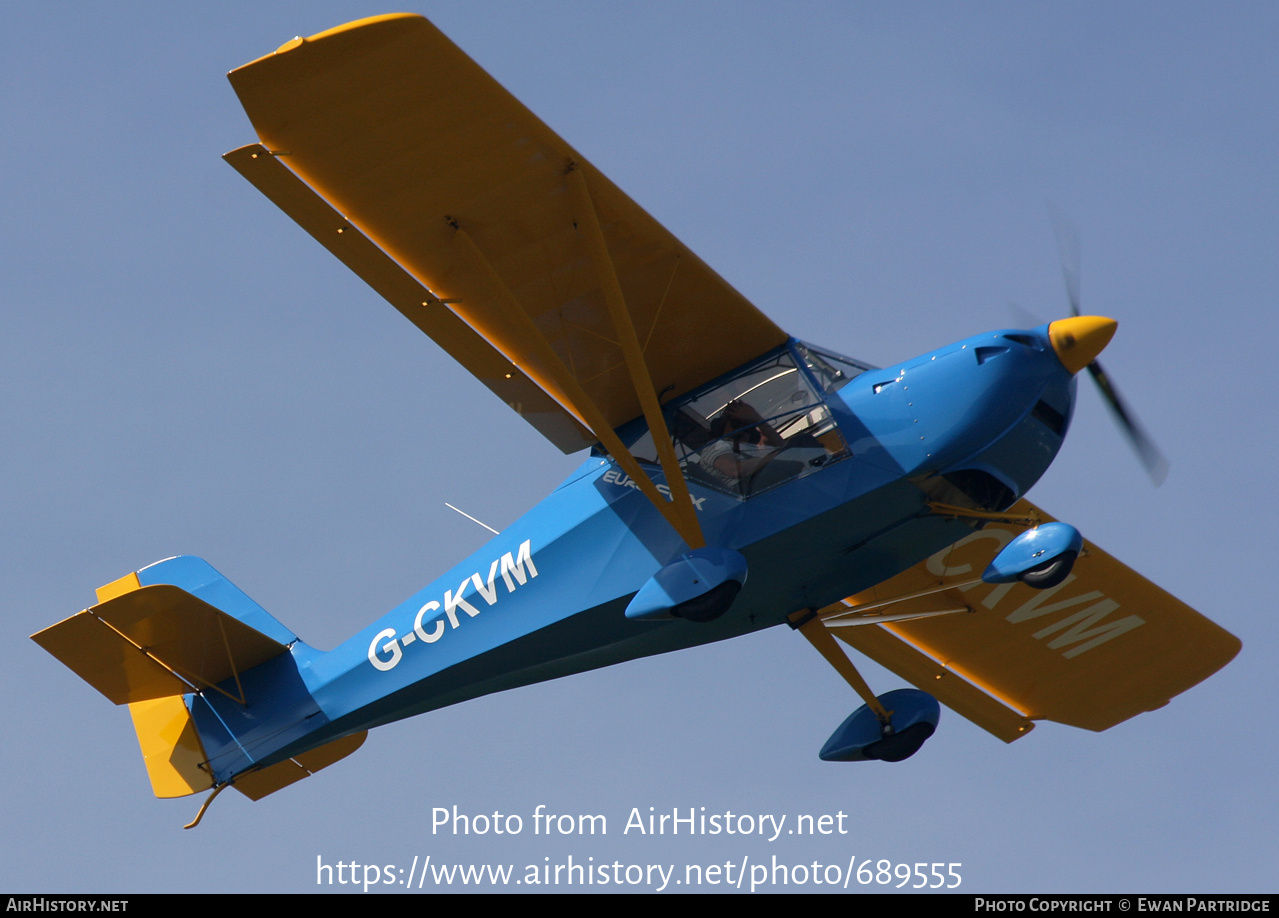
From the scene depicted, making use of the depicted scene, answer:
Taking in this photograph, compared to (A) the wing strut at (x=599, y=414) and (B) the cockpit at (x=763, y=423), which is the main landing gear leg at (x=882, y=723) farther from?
(A) the wing strut at (x=599, y=414)

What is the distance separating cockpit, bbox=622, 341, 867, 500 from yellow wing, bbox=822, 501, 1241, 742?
8.65 feet

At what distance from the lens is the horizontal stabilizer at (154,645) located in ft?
36.5

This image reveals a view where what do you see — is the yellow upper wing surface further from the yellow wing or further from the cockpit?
the yellow wing

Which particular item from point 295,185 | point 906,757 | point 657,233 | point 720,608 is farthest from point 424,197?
point 906,757

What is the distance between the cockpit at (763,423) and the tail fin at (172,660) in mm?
3662

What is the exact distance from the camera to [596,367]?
36.6 feet

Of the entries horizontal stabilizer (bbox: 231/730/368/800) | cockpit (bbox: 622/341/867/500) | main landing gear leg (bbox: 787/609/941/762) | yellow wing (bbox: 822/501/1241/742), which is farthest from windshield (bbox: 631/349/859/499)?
horizontal stabilizer (bbox: 231/730/368/800)

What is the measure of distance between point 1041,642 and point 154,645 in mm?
7202

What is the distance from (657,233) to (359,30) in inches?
92.7

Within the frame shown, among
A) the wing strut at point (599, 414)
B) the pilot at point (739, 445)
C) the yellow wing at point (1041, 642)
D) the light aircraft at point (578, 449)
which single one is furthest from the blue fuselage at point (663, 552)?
the yellow wing at point (1041, 642)

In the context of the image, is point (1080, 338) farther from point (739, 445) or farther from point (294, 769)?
point (294, 769)

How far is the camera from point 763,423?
1045 centimetres

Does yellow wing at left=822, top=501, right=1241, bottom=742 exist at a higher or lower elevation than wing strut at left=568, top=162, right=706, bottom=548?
lower

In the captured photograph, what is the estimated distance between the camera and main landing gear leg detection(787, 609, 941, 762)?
441 inches
